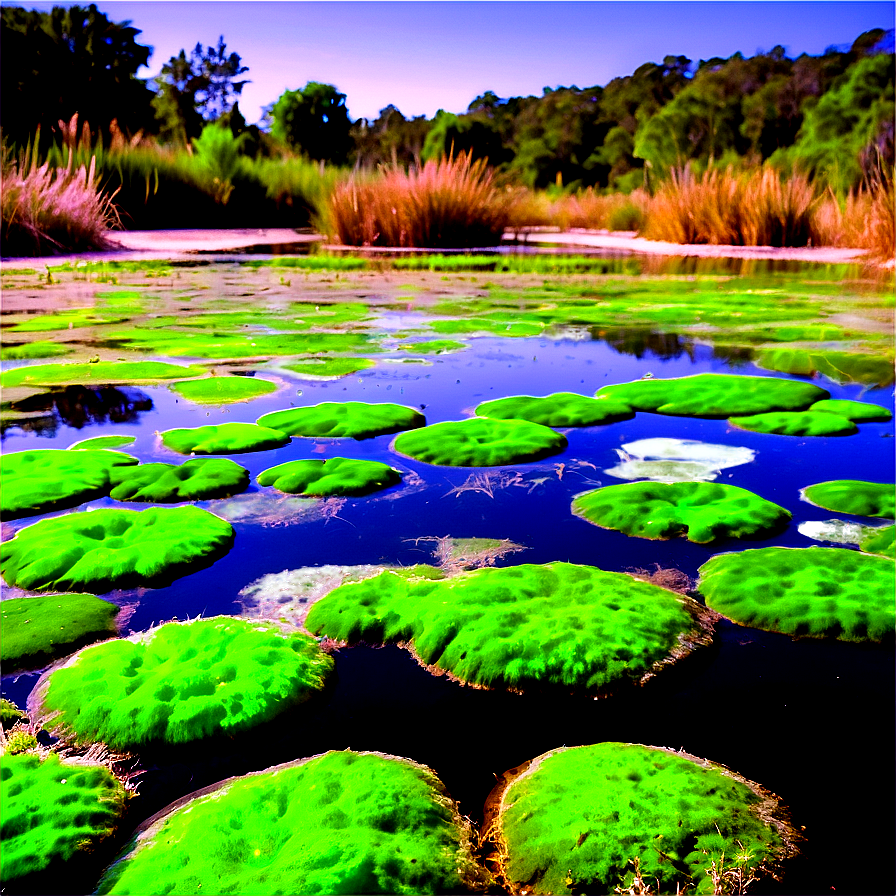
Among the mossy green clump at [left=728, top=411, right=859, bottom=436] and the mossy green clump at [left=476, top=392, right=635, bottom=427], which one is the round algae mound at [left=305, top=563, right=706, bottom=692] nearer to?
the mossy green clump at [left=476, top=392, right=635, bottom=427]

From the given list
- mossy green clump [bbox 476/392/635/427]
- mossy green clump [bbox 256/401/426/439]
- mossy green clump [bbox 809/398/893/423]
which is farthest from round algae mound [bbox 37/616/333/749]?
mossy green clump [bbox 809/398/893/423]

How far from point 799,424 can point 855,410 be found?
309 mm

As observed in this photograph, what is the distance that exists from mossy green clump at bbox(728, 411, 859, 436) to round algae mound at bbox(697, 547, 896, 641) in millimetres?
931

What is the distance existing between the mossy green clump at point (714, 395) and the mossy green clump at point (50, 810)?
2202 millimetres

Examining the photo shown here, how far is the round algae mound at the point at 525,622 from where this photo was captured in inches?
48.8

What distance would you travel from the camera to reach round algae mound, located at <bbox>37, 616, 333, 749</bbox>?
1.11 m

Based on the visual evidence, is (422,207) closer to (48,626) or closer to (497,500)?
(497,500)

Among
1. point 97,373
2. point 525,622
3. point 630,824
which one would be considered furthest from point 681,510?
point 97,373

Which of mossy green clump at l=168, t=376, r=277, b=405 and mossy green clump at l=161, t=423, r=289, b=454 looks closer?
mossy green clump at l=161, t=423, r=289, b=454

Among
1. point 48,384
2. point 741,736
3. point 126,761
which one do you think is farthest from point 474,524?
point 48,384

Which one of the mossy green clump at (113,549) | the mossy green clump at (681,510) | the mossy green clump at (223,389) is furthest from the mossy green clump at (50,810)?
the mossy green clump at (223,389)

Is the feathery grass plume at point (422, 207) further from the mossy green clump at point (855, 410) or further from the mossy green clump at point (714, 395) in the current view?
the mossy green clump at point (855, 410)

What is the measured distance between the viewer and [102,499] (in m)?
1.99

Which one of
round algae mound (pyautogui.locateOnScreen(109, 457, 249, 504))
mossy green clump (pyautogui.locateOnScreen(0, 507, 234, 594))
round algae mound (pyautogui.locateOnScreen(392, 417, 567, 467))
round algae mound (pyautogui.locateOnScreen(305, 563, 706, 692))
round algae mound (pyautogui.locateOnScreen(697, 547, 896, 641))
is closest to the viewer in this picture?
round algae mound (pyautogui.locateOnScreen(305, 563, 706, 692))
